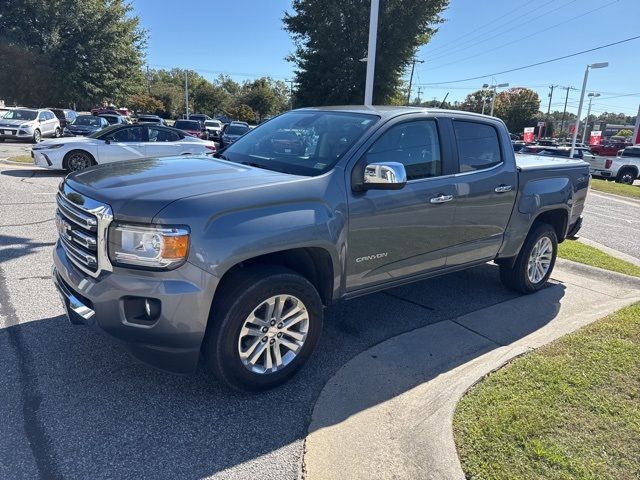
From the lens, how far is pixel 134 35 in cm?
3847

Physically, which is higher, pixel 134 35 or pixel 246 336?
pixel 134 35

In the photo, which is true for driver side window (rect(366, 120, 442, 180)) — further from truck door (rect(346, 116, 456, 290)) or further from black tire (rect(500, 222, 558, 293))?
black tire (rect(500, 222, 558, 293))

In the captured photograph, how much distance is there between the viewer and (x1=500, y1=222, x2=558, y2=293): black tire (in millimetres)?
5230

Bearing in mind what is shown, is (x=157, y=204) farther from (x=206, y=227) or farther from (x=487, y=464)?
(x=487, y=464)

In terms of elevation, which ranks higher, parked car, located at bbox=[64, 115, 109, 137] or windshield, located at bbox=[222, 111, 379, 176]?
windshield, located at bbox=[222, 111, 379, 176]

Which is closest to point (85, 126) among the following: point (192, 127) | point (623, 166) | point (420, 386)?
point (192, 127)

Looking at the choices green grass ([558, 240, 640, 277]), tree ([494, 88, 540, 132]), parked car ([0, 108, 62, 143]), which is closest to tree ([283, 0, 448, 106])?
parked car ([0, 108, 62, 143])

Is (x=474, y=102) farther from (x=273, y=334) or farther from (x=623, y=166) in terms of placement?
(x=273, y=334)

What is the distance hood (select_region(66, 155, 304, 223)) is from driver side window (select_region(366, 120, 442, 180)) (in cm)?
84

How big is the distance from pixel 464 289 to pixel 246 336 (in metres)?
3.26

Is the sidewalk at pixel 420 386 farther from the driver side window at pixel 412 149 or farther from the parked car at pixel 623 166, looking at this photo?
the parked car at pixel 623 166

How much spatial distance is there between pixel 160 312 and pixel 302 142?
189cm

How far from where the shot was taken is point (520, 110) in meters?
78.8

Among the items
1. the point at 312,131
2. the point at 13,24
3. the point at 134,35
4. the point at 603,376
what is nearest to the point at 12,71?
the point at 13,24
